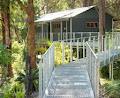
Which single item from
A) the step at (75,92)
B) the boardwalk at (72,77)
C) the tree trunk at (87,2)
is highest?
the tree trunk at (87,2)

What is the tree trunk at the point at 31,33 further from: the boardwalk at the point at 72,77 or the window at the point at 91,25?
the window at the point at 91,25

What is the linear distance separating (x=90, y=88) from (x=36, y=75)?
356 cm

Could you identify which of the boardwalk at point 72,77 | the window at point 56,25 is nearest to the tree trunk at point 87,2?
the window at point 56,25

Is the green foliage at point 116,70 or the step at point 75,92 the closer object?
the step at point 75,92

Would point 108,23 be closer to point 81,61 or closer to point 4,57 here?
point 81,61

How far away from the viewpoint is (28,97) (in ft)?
43.9

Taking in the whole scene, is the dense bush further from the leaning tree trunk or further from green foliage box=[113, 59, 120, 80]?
the leaning tree trunk

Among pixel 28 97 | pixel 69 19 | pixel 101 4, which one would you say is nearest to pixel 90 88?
pixel 28 97

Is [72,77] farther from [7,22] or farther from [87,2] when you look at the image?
[87,2]

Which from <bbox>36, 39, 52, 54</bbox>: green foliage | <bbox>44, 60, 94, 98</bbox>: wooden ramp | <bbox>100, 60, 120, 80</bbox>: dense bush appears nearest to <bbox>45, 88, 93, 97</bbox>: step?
<bbox>44, 60, 94, 98</bbox>: wooden ramp

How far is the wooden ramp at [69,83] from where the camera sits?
1108 cm

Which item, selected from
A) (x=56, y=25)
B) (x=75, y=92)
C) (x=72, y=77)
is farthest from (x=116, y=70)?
(x=75, y=92)

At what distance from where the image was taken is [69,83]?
13.0m

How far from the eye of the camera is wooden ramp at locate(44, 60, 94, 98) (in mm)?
11084
